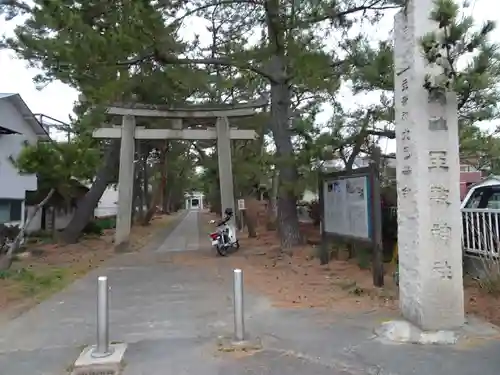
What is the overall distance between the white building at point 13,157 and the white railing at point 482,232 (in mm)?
16127

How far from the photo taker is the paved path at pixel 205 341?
17.2 feet

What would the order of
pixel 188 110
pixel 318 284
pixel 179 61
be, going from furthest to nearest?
pixel 188 110 → pixel 179 61 → pixel 318 284

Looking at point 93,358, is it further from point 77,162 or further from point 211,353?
point 77,162

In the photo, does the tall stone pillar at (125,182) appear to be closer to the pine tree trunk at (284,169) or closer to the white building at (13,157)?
the white building at (13,157)

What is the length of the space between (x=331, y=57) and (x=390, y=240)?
14.2 ft

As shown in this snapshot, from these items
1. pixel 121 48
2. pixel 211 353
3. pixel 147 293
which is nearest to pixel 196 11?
pixel 121 48

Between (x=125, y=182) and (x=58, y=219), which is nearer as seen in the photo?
(x=125, y=182)

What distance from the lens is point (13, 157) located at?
1984cm

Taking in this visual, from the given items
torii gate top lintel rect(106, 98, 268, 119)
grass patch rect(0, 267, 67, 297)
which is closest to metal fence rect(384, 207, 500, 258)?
grass patch rect(0, 267, 67, 297)

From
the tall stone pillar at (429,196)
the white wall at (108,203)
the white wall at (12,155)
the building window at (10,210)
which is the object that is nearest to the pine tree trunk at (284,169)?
the tall stone pillar at (429,196)

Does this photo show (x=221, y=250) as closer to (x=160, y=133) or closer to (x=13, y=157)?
(x=160, y=133)

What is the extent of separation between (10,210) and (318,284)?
15410mm

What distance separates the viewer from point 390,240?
1169 centimetres

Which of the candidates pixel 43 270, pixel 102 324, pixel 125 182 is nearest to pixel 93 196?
pixel 125 182
